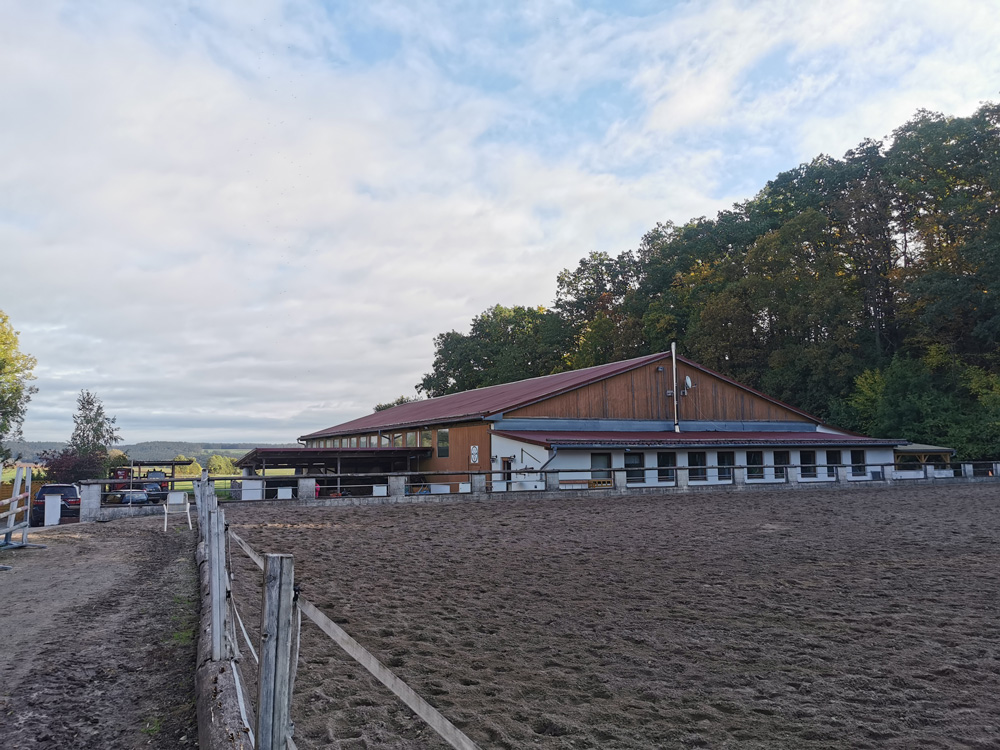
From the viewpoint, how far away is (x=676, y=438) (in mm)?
32562

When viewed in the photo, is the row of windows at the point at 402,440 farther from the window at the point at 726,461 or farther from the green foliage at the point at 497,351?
the green foliage at the point at 497,351

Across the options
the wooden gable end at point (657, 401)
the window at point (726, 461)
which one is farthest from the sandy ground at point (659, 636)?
the wooden gable end at point (657, 401)

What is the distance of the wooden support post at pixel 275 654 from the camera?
10.2 feet

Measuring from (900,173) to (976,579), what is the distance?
44.5 meters

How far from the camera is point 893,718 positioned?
16.2 ft

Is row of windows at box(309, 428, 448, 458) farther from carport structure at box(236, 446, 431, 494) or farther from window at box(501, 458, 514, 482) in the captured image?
window at box(501, 458, 514, 482)

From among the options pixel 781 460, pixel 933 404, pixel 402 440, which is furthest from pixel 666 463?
pixel 933 404

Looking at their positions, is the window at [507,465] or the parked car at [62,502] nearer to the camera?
the parked car at [62,502]

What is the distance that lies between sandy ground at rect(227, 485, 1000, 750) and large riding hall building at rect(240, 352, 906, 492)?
50.2ft

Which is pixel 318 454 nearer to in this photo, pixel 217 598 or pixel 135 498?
pixel 135 498

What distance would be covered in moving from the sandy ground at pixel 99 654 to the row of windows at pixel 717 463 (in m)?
20.9

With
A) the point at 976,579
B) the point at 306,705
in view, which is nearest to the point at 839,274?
the point at 976,579

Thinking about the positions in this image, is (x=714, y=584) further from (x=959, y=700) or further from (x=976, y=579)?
(x=959, y=700)

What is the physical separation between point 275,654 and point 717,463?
31672mm
